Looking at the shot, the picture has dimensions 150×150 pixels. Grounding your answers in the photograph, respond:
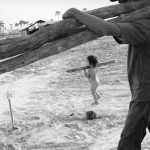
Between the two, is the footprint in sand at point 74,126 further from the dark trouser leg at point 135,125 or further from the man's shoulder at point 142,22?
the man's shoulder at point 142,22

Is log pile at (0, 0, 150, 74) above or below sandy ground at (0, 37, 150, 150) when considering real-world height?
above

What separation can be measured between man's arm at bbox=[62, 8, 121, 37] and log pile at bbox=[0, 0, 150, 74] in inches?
3.1

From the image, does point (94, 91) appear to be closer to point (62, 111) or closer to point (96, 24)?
point (62, 111)

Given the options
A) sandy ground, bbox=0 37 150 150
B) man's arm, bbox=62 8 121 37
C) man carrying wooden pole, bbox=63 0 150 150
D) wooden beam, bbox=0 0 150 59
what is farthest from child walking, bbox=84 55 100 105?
man's arm, bbox=62 8 121 37

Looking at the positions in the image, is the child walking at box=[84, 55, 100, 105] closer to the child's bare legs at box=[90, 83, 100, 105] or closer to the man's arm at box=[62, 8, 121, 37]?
the child's bare legs at box=[90, 83, 100, 105]

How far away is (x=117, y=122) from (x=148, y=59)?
13.0ft

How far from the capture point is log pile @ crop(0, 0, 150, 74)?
6.96 feet

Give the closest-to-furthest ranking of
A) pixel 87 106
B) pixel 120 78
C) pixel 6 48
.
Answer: pixel 6 48 → pixel 87 106 → pixel 120 78

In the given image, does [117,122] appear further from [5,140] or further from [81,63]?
[81,63]

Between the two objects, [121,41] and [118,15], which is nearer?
[121,41]

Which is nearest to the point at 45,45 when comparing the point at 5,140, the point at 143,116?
the point at 143,116

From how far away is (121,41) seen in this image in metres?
2.12

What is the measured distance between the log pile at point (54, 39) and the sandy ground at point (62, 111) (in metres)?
2.86

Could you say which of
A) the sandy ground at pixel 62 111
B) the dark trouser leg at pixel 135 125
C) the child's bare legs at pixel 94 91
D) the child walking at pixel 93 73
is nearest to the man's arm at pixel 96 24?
the dark trouser leg at pixel 135 125
